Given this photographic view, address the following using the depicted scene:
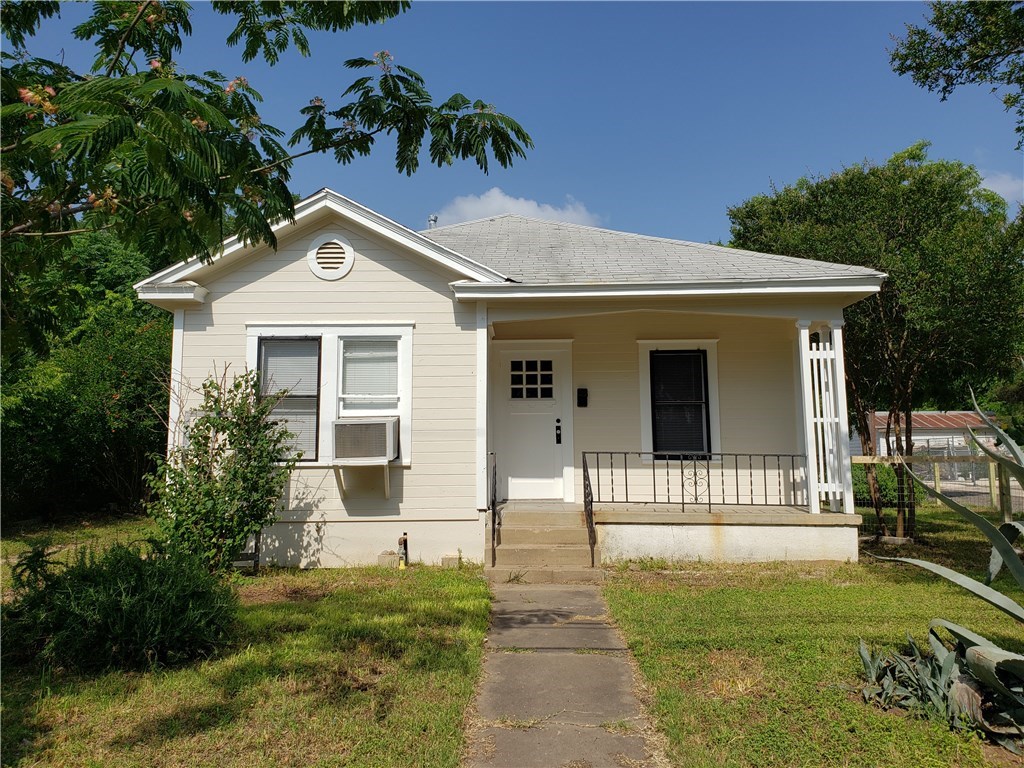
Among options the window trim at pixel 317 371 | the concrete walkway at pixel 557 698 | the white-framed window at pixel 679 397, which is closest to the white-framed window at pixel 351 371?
the window trim at pixel 317 371

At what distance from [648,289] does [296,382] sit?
15.0 ft

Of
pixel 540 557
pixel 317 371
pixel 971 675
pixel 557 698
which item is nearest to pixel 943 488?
pixel 540 557

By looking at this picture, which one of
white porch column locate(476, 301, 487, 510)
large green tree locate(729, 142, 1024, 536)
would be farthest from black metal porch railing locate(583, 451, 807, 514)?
large green tree locate(729, 142, 1024, 536)

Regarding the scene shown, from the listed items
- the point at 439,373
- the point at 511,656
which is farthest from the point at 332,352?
the point at 511,656

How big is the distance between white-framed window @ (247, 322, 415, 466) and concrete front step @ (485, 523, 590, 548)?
1.52 meters

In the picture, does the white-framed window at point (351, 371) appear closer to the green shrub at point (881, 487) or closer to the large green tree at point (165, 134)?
the large green tree at point (165, 134)

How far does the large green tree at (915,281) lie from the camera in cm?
837

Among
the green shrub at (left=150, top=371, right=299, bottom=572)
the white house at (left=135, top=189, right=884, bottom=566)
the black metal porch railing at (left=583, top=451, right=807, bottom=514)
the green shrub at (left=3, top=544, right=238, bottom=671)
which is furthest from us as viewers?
the black metal porch railing at (left=583, top=451, right=807, bottom=514)

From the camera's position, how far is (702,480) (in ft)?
28.8

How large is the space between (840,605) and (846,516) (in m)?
2.09

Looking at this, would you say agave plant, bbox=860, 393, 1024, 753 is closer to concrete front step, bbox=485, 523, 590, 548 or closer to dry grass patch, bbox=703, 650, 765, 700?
dry grass patch, bbox=703, 650, 765, 700

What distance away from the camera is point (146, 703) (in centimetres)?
375

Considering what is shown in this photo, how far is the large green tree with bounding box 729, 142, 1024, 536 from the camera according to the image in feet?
27.5

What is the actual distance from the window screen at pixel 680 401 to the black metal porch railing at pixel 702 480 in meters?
0.23
